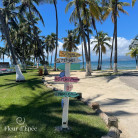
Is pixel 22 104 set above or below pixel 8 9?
below

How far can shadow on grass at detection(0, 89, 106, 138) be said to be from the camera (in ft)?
10.2

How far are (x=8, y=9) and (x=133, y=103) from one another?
16.9 m

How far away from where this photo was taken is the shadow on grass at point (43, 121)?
311cm

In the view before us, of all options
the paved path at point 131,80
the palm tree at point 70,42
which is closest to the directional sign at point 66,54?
the paved path at point 131,80

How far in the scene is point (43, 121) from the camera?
147 inches

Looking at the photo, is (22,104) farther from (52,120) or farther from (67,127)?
(67,127)

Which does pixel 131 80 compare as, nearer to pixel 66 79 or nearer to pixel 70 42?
pixel 66 79

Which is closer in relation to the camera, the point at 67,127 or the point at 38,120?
the point at 67,127

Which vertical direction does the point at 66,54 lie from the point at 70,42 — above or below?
below

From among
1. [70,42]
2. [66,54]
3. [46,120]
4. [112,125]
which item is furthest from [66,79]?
[70,42]

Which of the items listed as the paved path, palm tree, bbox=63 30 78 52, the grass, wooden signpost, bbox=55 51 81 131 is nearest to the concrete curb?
the grass

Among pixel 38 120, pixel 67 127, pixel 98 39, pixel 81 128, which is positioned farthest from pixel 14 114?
pixel 98 39

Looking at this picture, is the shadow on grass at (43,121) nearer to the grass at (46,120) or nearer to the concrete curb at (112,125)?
the grass at (46,120)

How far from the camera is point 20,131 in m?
3.25
